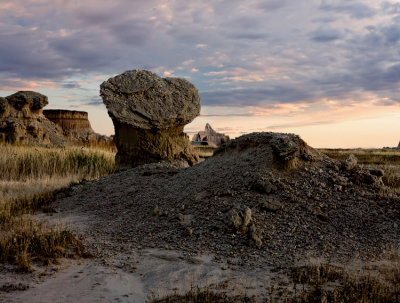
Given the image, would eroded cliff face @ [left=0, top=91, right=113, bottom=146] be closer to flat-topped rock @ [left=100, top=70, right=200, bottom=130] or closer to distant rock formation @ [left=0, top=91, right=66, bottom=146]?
distant rock formation @ [left=0, top=91, right=66, bottom=146]

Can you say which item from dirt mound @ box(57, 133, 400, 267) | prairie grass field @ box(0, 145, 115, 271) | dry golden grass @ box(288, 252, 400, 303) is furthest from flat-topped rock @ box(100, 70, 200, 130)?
dry golden grass @ box(288, 252, 400, 303)

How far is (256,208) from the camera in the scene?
574cm

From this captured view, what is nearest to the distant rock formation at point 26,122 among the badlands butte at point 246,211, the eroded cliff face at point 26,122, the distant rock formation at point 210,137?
the eroded cliff face at point 26,122

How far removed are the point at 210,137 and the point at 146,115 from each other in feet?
120

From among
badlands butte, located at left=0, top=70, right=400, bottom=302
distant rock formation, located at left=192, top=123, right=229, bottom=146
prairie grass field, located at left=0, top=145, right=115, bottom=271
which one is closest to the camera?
prairie grass field, located at left=0, top=145, right=115, bottom=271

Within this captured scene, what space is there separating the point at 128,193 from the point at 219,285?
4.27 m

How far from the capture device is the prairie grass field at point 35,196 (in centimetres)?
464

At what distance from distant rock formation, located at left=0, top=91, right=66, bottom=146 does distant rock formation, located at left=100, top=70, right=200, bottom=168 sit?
765 cm

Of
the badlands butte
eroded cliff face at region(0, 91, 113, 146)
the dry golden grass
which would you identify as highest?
eroded cliff face at region(0, 91, 113, 146)

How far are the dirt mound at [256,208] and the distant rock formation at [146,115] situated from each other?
2.37 metres

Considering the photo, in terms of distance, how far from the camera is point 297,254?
4.67 meters

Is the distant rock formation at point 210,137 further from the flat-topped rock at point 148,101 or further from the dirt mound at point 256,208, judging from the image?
the dirt mound at point 256,208

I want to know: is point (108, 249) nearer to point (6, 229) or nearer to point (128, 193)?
point (6, 229)

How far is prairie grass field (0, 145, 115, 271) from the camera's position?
15.2ft
